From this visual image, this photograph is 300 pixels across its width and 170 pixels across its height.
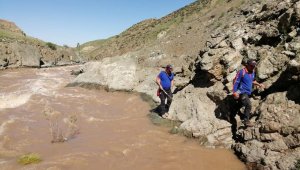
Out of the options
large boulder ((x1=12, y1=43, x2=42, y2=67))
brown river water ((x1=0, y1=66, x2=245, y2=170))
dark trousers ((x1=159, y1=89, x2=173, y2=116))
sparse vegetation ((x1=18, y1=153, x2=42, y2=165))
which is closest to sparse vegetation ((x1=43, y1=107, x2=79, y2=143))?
brown river water ((x1=0, y1=66, x2=245, y2=170))

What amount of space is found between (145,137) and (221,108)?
9.37 ft

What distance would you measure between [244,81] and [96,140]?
16.2ft

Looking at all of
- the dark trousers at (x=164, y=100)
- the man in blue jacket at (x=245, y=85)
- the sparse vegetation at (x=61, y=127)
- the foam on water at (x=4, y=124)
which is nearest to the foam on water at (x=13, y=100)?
the foam on water at (x=4, y=124)

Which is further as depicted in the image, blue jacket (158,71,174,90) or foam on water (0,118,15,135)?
blue jacket (158,71,174,90)

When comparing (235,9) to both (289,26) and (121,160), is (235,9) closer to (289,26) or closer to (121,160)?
(289,26)

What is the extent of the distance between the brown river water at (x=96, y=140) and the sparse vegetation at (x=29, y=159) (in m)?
0.14

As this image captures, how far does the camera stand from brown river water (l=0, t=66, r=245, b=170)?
8.87 metres

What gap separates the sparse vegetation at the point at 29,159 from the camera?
28.2ft

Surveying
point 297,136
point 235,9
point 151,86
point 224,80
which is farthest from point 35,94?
point 235,9

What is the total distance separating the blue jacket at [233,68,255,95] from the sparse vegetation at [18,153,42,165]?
19.8ft

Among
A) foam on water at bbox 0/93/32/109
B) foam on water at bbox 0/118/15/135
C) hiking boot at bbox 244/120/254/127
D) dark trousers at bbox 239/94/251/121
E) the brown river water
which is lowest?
the brown river water

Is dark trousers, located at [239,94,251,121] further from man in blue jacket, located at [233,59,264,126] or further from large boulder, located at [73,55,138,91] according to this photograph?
large boulder, located at [73,55,138,91]

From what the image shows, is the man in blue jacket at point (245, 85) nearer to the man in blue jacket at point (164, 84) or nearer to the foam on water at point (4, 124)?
the man in blue jacket at point (164, 84)

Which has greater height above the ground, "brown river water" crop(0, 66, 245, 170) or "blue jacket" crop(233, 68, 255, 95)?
"blue jacket" crop(233, 68, 255, 95)
